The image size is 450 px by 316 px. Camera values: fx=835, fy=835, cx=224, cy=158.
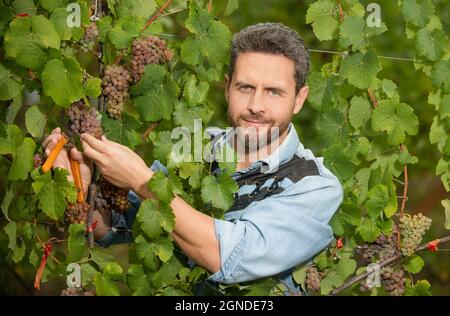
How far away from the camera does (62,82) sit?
2.11 metres

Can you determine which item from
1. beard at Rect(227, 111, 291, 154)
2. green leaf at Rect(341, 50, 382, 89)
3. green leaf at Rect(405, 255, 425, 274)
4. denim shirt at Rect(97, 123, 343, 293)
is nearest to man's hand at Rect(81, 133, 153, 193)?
denim shirt at Rect(97, 123, 343, 293)

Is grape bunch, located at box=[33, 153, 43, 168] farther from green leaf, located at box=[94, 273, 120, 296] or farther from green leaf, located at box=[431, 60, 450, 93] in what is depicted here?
green leaf, located at box=[431, 60, 450, 93]

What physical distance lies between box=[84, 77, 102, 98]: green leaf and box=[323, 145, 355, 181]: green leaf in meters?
0.73

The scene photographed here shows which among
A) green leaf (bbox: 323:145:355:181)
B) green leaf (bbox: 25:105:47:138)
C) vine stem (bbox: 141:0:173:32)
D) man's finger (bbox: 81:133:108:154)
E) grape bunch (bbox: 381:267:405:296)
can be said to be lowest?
grape bunch (bbox: 381:267:405:296)

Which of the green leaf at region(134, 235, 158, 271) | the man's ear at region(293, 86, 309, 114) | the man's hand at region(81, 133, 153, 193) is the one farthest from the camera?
the man's ear at region(293, 86, 309, 114)

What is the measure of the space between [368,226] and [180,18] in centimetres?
83

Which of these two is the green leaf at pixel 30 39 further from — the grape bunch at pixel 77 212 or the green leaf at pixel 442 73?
the green leaf at pixel 442 73

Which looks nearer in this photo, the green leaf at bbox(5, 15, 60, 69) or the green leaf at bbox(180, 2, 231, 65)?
the green leaf at bbox(5, 15, 60, 69)

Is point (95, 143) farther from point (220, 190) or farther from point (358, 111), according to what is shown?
point (358, 111)

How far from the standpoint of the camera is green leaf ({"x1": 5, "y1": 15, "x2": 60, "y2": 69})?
2.11 m

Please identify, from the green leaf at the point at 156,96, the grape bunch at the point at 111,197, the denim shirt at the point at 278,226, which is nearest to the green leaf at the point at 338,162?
the denim shirt at the point at 278,226

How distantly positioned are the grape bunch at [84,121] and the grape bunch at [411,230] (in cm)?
96
